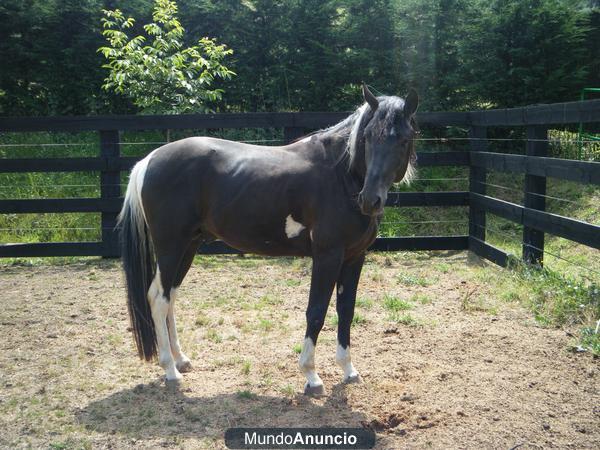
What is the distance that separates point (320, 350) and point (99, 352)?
163 cm

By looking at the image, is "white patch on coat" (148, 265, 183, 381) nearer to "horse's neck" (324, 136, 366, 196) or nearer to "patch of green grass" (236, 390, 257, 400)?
"patch of green grass" (236, 390, 257, 400)

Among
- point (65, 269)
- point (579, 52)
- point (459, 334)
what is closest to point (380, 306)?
point (459, 334)

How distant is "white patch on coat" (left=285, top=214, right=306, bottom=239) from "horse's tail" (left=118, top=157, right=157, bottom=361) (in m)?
1.01

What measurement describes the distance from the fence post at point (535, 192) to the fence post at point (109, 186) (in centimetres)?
479

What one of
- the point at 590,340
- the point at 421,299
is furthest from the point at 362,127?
the point at 421,299

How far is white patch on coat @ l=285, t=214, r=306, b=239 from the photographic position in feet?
12.8

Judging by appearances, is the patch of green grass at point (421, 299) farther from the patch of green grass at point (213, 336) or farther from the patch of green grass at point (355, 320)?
the patch of green grass at point (213, 336)

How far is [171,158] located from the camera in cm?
407

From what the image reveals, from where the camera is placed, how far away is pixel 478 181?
767 centimetres

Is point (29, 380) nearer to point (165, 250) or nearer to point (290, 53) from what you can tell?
point (165, 250)

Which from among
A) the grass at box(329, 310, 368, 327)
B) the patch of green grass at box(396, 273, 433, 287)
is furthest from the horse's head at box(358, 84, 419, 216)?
the patch of green grass at box(396, 273, 433, 287)

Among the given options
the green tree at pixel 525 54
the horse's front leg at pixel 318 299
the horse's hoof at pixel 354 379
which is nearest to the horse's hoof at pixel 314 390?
the horse's front leg at pixel 318 299

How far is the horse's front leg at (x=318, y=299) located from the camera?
146 inches

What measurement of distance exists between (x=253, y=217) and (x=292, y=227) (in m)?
0.26
